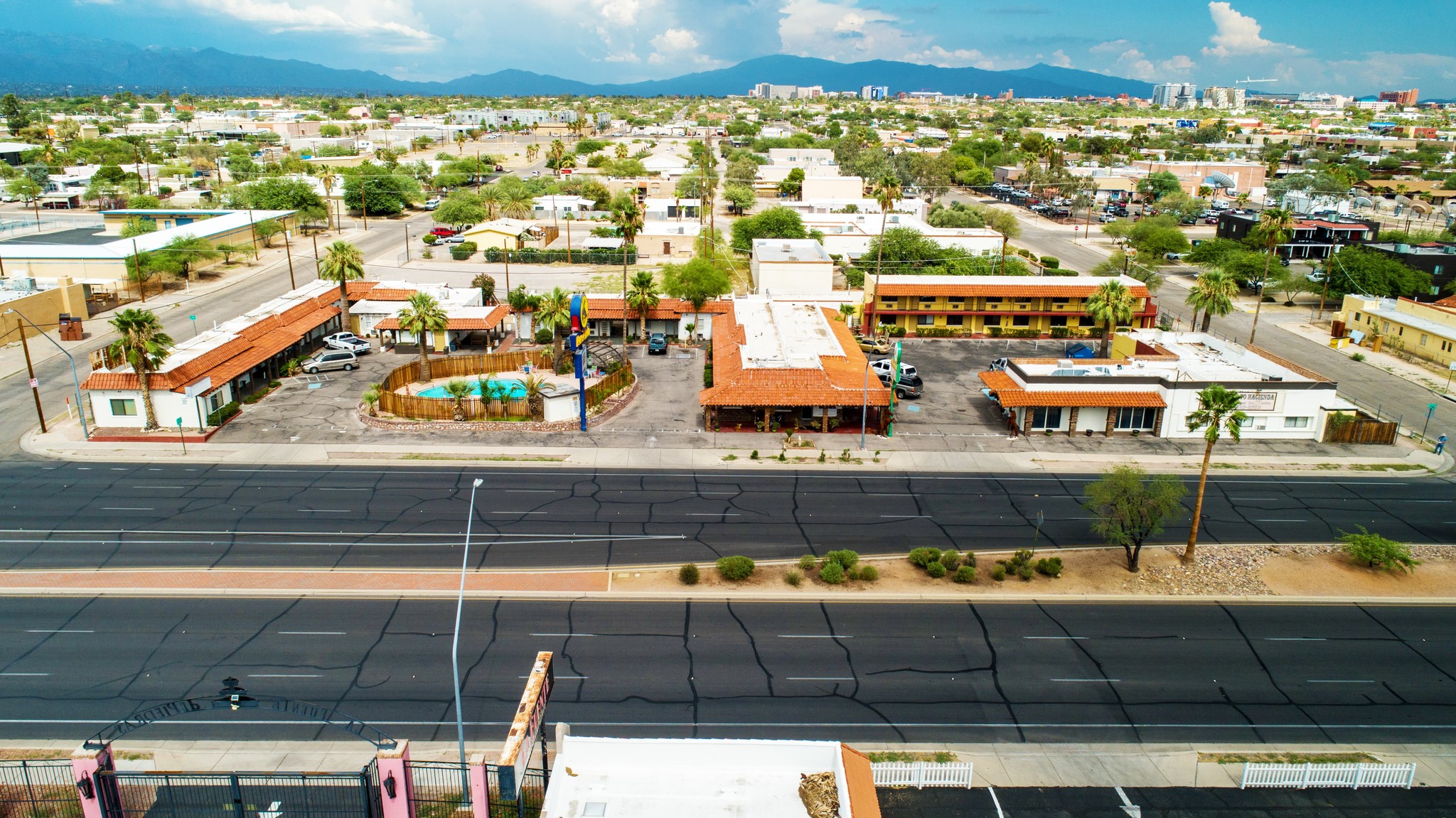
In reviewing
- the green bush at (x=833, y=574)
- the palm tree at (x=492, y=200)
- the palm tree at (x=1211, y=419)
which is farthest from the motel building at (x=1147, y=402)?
the palm tree at (x=492, y=200)

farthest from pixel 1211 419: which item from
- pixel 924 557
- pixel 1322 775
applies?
pixel 1322 775

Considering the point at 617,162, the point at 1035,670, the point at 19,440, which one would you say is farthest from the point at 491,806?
the point at 617,162

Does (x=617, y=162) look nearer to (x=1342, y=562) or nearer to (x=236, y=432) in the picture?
(x=236, y=432)

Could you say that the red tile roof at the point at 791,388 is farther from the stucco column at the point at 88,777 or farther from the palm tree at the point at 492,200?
the palm tree at the point at 492,200

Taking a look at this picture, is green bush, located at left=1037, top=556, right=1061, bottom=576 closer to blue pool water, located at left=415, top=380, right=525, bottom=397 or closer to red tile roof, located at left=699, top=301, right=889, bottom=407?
red tile roof, located at left=699, top=301, right=889, bottom=407

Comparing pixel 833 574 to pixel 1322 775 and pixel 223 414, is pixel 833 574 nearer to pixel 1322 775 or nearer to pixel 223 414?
pixel 1322 775

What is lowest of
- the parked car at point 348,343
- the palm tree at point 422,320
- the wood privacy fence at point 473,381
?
the wood privacy fence at point 473,381

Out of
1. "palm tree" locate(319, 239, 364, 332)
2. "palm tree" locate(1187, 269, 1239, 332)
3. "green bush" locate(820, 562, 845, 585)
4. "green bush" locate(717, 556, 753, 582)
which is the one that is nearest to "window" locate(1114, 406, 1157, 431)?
"palm tree" locate(1187, 269, 1239, 332)
